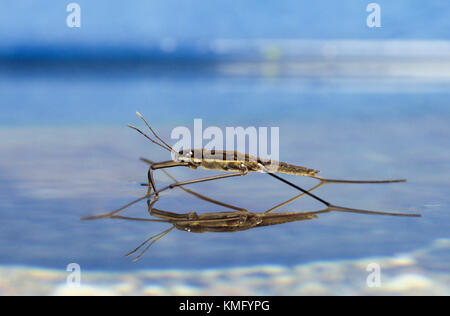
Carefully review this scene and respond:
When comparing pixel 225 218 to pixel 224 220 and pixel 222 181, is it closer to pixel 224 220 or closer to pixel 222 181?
pixel 224 220

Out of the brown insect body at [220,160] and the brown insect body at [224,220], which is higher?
the brown insect body at [220,160]

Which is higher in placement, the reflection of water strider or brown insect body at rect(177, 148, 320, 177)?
brown insect body at rect(177, 148, 320, 177)

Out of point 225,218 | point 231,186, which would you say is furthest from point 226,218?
point 231,186

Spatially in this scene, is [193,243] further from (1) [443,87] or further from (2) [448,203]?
Result: (1) [443,87]

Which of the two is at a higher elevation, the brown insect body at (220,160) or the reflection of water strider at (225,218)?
the brown insect body at (220,160)

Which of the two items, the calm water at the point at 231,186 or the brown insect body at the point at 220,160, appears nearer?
the calm water at the point at 231,186

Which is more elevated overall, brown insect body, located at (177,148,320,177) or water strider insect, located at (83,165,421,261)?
brown insect body, located at (177,148,320,177)

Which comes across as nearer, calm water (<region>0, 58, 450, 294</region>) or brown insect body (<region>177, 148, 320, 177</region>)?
calm water (<region>0, 58, 450, 294</region>)
